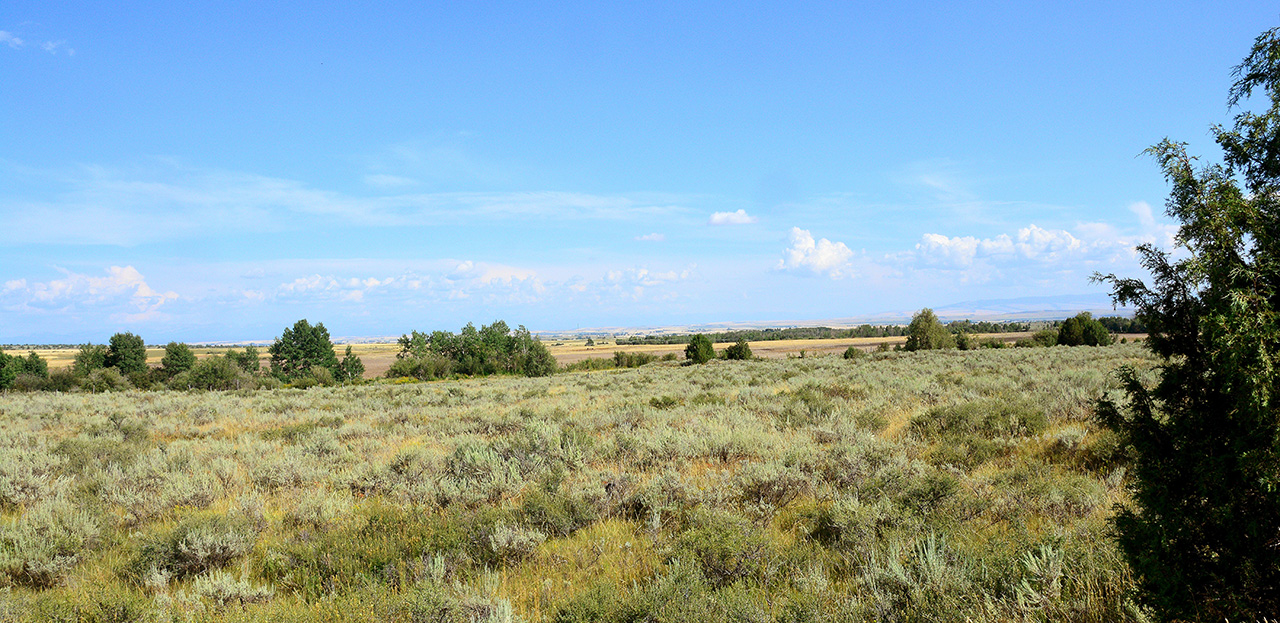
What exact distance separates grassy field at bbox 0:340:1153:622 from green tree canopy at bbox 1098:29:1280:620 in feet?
2.03

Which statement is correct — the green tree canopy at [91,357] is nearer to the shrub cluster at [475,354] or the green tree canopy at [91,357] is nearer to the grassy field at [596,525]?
the shrub cluster at [475,354]

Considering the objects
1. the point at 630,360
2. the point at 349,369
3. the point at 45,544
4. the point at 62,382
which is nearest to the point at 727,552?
the point at 45,544

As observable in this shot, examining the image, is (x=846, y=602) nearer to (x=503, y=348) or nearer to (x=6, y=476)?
(x=6, y=476)

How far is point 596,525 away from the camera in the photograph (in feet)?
19.5

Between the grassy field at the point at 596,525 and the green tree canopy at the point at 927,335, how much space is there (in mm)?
47082

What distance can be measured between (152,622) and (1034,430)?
36.7 feet

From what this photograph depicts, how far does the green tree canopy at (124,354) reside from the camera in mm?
76250

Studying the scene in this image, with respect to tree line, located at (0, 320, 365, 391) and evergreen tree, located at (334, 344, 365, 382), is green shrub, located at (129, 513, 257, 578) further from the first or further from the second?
evergreen tree, located at (334, 344, 365, 382)

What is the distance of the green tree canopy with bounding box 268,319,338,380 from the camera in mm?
88000

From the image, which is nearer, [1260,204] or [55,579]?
[1260,204]

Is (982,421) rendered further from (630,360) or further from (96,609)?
(630,360)

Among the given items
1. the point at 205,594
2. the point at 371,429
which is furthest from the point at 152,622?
the point at 371,429

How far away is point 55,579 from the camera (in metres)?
4.96

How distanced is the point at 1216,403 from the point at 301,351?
103827 millimetres
